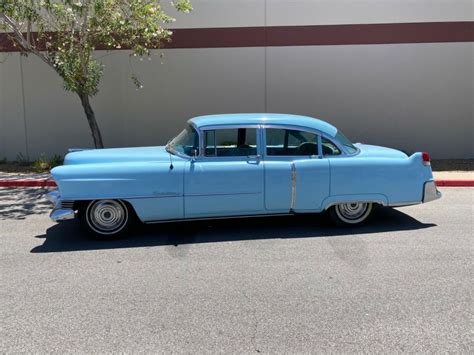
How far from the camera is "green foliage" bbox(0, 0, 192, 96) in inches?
364

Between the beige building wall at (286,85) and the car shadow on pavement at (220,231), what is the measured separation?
5.66 metres

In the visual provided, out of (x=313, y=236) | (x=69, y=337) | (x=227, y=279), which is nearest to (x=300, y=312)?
(x=227, y=279)

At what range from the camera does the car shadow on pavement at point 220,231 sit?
582 cm

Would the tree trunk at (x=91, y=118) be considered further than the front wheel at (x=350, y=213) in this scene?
Yes

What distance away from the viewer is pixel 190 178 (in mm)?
5801

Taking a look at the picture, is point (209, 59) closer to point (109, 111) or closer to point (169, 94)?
point (169, 94)

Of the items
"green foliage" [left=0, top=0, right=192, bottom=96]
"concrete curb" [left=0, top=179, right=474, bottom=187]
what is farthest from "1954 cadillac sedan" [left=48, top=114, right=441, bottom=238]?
"green foliage" [left=0, top=0, right=192, bottom=96]

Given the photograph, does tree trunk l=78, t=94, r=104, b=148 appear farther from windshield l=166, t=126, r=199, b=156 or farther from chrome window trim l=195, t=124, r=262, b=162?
chrome window trim l=195, t=124, r=262, b=162

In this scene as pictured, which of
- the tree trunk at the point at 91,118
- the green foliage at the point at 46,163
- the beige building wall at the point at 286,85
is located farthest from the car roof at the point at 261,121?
the green foliage at the point at 46,163

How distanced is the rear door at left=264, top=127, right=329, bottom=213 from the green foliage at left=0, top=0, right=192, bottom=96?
489 cm

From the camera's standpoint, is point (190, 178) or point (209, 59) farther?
point (209, 59)

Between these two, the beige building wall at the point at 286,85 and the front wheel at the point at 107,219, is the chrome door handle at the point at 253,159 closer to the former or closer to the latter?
the front wheel at the point at 107,219

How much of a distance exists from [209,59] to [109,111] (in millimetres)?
2975

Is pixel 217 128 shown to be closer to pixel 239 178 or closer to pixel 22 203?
pixel 239 178
